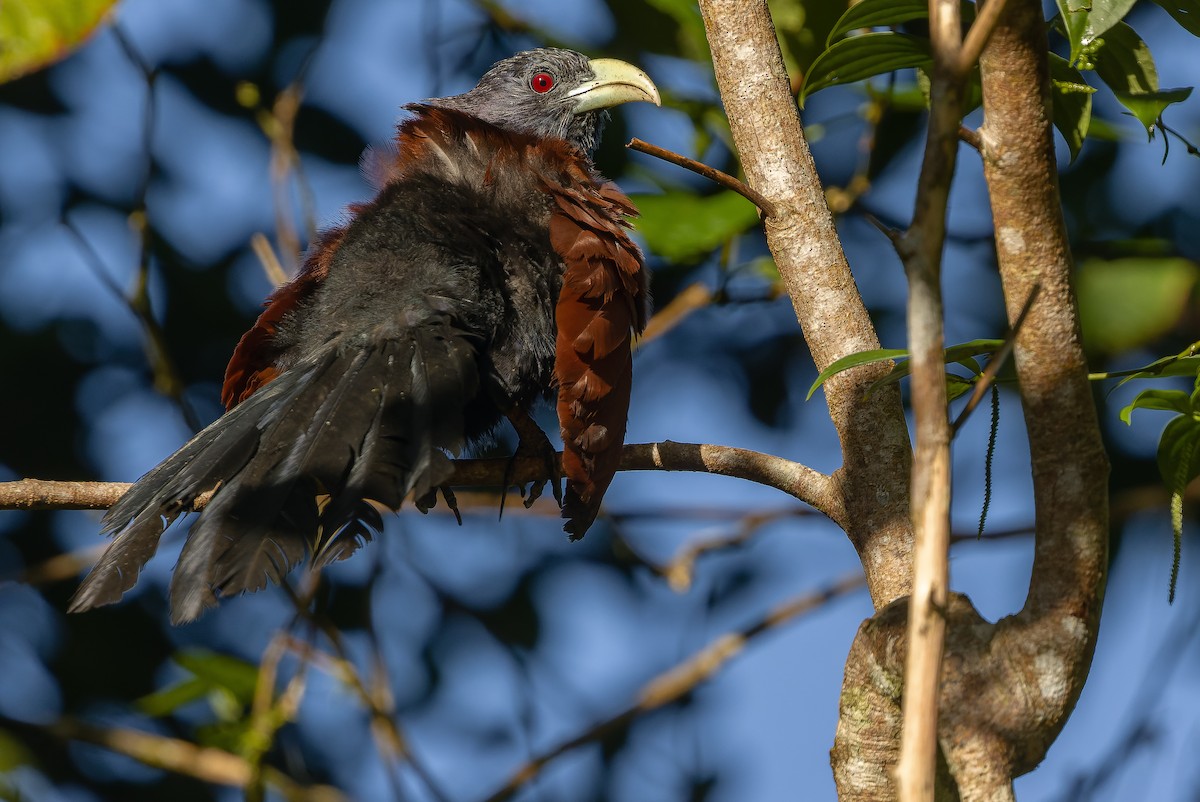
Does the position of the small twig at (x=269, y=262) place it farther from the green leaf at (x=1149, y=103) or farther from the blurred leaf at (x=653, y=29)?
the green leaf at (x=1149, y=103)

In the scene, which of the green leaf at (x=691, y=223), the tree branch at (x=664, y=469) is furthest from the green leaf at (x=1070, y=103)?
the green leaf at (x=691, y=223)

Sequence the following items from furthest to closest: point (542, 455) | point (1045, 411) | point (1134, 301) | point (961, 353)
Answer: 1. point (1134, 301)
2. point (542, 455)
3. point (961, 353)
4. point (1045, 411)

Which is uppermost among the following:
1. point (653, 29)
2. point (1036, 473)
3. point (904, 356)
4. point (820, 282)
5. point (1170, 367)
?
point (653, 29)

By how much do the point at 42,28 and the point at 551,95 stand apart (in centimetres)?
146

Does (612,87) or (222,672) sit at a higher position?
(612,87)

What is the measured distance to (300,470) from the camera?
1852 millimetres

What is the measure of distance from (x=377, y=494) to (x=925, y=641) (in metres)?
1.10

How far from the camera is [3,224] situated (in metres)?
4.27

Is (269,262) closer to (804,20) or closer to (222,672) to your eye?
(222,672)

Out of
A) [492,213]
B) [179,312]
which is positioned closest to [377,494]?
[492,213]

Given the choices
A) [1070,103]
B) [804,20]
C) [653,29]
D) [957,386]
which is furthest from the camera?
[653,29]

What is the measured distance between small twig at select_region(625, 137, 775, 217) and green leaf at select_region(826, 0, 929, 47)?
0.79 ft

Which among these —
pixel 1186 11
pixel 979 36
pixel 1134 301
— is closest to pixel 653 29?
pixel 1134 301

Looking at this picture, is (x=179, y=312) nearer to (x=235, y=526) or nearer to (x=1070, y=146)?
(x=235, y=526)
